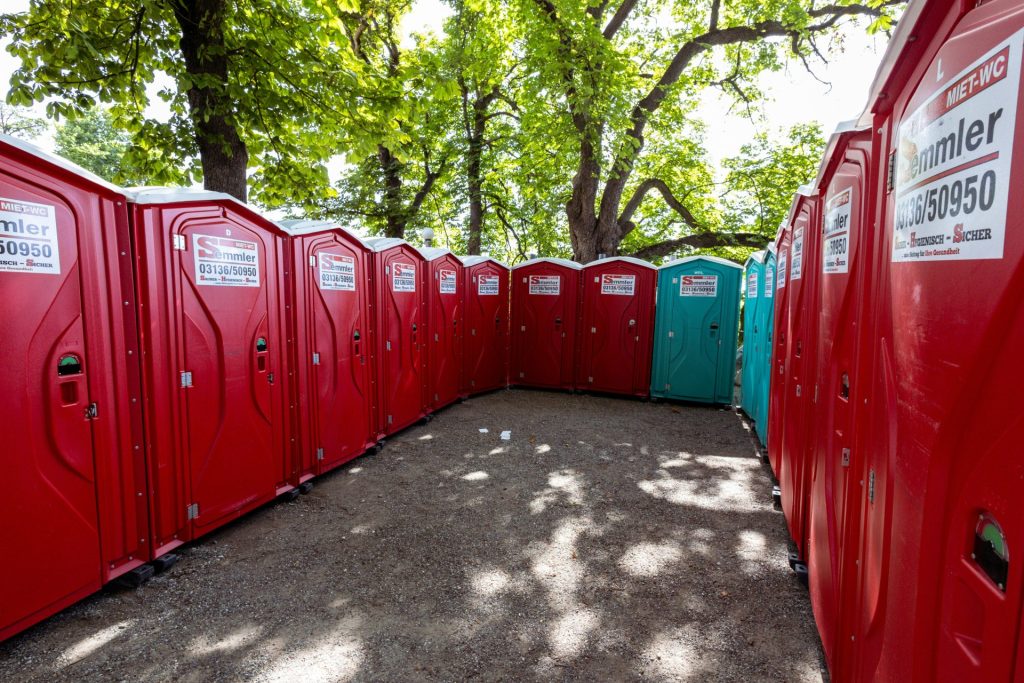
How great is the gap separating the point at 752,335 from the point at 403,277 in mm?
4936

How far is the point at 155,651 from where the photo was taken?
2.73m

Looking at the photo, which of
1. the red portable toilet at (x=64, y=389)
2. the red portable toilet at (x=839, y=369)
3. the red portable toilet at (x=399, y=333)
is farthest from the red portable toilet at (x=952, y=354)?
the red portable toilet at (x=399, y=333)

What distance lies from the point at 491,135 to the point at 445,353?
416 inches

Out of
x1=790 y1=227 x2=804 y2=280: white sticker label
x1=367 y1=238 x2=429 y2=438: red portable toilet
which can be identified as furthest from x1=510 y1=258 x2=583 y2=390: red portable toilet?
x1=790 y1=227 x2=804 y2=280: white sticker label

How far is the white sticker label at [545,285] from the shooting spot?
996cm

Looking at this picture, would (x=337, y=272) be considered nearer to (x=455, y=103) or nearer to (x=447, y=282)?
(x=447, y=282)

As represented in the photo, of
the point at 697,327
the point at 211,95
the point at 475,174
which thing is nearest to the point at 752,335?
the point at 697,327

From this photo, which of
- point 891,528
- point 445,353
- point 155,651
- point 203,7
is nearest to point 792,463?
point 891,528

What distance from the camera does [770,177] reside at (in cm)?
1422

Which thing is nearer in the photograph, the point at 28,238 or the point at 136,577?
the point at 28,238

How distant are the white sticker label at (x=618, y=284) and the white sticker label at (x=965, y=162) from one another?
26.2 feet

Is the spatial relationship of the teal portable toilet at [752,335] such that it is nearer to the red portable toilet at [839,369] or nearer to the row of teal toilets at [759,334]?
the row of teal toilets at [759,334]

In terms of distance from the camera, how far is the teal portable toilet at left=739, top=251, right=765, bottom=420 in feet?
21.2

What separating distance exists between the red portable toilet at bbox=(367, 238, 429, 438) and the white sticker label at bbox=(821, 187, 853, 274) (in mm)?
4707
